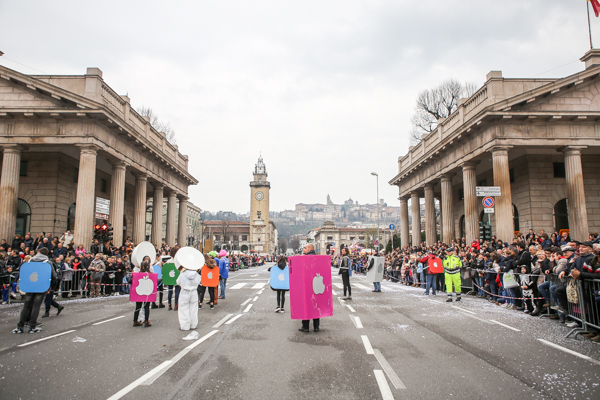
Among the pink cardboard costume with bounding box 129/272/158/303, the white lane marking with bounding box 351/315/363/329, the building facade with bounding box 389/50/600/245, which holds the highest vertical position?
the building facade with bounding box 389/50/600/245

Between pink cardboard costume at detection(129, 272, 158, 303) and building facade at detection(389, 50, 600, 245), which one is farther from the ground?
building facade at detection(389, 50, 600, 245)

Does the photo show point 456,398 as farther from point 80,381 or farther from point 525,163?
point 525,163

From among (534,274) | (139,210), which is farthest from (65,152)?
(534,274)

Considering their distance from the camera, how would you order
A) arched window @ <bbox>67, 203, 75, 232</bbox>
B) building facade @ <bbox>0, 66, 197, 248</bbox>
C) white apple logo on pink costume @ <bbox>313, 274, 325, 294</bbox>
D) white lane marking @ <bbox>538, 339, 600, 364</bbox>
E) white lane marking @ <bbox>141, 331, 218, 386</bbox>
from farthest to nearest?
arched window @ <bbox>67, 203, 75, 232</bbox> → building facade @ <bbox>0, 66, 197, 248</bbox> → white apple logo on pink costume @ <bbox>313, 274, 325, 294</bbox> → white lane marking @ <bbox>538, 339, 600, 364</bbox> → white lane marking @ <bbox>141, 331, 218, 386</bbox>

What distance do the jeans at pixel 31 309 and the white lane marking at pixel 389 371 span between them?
766 cm

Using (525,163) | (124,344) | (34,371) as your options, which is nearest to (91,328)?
(124,344)

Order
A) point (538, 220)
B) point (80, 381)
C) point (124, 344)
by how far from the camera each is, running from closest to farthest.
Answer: point (80, 381) → point (124, 344) → point (538, 220)

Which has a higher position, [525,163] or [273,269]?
[525,163]

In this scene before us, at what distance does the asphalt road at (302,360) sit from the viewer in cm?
464

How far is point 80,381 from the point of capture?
5000mm

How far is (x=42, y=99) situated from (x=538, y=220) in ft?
101

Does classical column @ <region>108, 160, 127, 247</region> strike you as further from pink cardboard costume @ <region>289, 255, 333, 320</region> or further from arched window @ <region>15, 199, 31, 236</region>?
pink cardboard costume @ <region>289, 255, 333, 320</region>

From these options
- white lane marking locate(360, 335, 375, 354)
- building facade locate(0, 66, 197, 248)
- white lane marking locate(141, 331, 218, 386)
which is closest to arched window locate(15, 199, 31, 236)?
building facade locate(0, 66, 197, 248)

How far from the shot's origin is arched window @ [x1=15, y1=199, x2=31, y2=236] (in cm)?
2520
